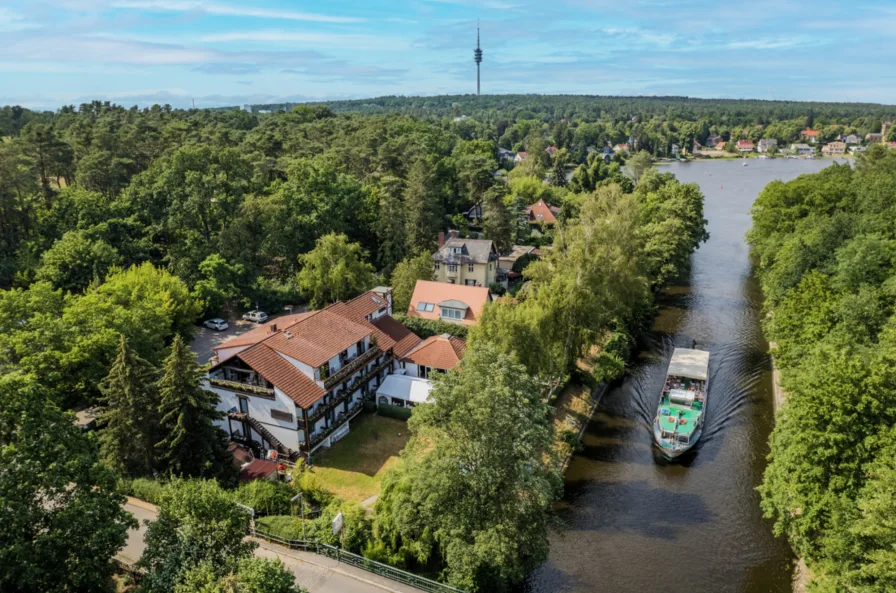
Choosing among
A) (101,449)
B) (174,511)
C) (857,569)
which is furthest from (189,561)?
(857,569)

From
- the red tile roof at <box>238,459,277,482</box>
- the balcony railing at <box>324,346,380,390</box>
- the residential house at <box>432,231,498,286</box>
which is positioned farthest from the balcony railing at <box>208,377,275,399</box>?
the residential house at <box>432,231,498,286</box>

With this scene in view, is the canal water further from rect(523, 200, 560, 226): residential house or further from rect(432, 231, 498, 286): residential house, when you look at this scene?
rect(523, 200, 560, 226): residential house

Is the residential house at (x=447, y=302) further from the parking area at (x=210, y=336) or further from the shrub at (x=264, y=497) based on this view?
the shrub at (x=264, y=497)

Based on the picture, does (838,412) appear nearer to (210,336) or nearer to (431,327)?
(431,327)

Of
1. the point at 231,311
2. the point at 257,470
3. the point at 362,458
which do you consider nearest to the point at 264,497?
the point at 257,470

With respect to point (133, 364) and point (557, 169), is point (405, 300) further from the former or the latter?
point (557, 169)

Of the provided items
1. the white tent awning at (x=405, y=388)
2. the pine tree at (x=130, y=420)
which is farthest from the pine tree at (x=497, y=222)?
the pine tree at (x=130, y=420)

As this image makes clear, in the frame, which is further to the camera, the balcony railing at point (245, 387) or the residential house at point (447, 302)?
the residential house at point (447, 302)
